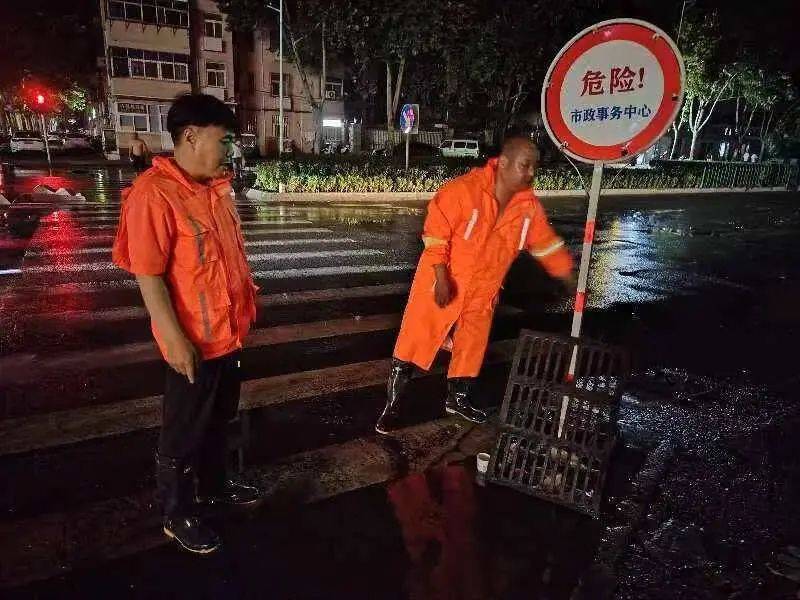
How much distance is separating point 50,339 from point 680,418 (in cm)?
554

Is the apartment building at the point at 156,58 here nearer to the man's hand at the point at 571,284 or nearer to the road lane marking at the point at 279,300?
the road lane marking at the point at 279,300

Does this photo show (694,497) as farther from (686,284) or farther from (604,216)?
(604,216)

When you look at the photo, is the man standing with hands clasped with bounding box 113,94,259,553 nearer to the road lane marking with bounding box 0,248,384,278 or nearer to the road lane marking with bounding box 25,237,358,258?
the road lane marking with bounding box 0,248,384,278

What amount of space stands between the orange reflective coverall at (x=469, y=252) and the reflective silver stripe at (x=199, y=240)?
60.4 inches

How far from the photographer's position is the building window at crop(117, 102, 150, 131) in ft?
118

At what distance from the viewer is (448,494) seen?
123 inches

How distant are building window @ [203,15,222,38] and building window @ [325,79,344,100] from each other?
9.27 metres

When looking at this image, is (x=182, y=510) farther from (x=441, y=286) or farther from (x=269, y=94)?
(x=269, y=94)

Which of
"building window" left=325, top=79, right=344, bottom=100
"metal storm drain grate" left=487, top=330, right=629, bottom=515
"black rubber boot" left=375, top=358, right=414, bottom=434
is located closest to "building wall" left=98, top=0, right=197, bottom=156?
"building window" left=325, top=79, right=344, bottom=100

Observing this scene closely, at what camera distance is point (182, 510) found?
101 inches

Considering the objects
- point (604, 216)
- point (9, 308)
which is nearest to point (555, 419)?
point (9, 308)

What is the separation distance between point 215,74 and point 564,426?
4196 centimetres

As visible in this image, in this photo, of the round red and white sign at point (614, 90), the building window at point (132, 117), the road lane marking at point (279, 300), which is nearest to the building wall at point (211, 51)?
the building window at point (132, 117)

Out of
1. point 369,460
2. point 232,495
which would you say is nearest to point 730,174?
point 369,460
